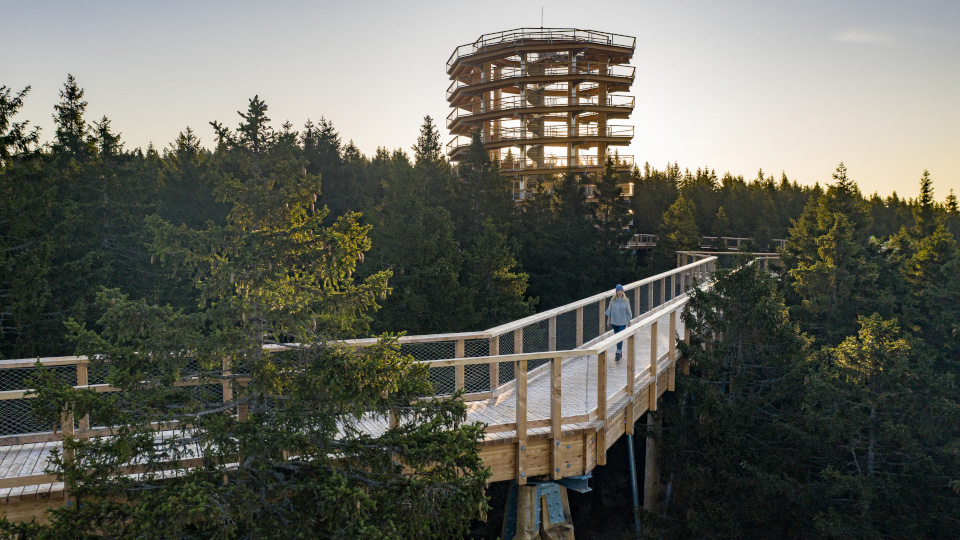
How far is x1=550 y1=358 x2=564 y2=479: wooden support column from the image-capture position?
28.2ft

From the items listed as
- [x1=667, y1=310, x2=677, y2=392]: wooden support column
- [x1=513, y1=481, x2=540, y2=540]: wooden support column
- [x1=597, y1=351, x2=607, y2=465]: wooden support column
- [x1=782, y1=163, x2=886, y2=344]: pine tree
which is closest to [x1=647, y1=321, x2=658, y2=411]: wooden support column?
[x1=667, y1=310, x2=677, y2=392]: wooden support column

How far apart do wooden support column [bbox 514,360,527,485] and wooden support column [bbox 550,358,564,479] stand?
41 cm

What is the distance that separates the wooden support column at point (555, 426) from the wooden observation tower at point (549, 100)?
138 ft

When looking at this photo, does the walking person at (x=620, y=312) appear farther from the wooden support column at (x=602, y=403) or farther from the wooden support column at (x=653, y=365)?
the wooden support column at (x=602, y=403)

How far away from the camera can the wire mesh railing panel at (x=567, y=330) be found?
40.5 ft

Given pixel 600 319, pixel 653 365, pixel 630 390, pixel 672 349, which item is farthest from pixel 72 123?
pixel 630 390

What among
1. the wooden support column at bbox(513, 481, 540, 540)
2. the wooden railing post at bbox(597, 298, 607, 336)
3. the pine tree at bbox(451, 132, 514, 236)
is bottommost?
the wooden support column at bbox(513, 481, 540, 540)

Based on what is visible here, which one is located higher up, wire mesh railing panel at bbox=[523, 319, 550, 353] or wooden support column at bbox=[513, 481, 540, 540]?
wire mesh railing panel at bbox=[523, 319, 550, 353]

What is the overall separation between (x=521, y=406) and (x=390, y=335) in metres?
2.08

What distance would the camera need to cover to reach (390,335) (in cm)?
761

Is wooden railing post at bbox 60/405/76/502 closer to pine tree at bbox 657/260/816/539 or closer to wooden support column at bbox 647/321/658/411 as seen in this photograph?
wooden support column at bbox 647/321/658/411

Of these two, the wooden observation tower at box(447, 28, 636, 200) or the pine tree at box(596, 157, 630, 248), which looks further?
the wooden observation tower at box(447, 28, 636, 200)

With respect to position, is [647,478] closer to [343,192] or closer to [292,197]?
[292,197]

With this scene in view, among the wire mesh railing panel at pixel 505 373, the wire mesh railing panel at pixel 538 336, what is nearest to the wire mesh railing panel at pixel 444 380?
the wire mesh railing panel at pixel 505 373
